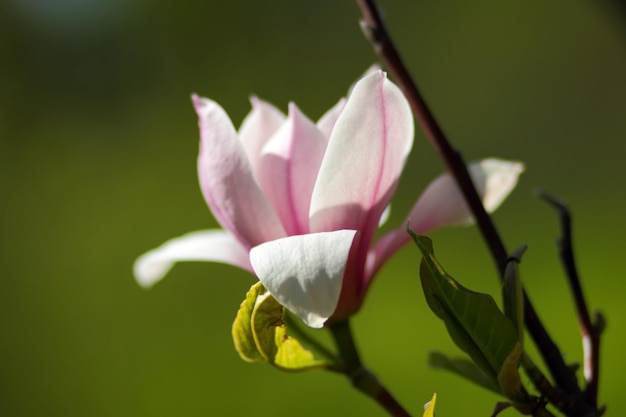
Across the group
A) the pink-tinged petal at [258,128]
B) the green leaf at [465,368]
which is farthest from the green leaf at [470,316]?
the pink-tinged petal at [258,128]

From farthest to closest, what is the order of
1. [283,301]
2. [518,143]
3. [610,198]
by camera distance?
[518,143], [610,198], [283,301]

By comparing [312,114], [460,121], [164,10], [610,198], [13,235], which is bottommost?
[610,198]

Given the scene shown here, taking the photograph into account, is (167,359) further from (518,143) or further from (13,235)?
(518,143)

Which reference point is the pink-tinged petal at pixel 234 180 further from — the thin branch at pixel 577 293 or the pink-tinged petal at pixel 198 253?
the thin branch at pixel 577 293

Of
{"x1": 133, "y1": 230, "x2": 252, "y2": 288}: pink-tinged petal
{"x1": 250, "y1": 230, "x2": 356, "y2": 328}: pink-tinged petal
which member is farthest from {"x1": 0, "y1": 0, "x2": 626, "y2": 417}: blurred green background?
{"x1": 250, "y1": 230, "x2": 356, "y2": 328}: pink-tinged petal

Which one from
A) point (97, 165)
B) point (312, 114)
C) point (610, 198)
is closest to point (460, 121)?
point (312, 114)

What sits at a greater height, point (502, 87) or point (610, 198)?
point (502, 87)
